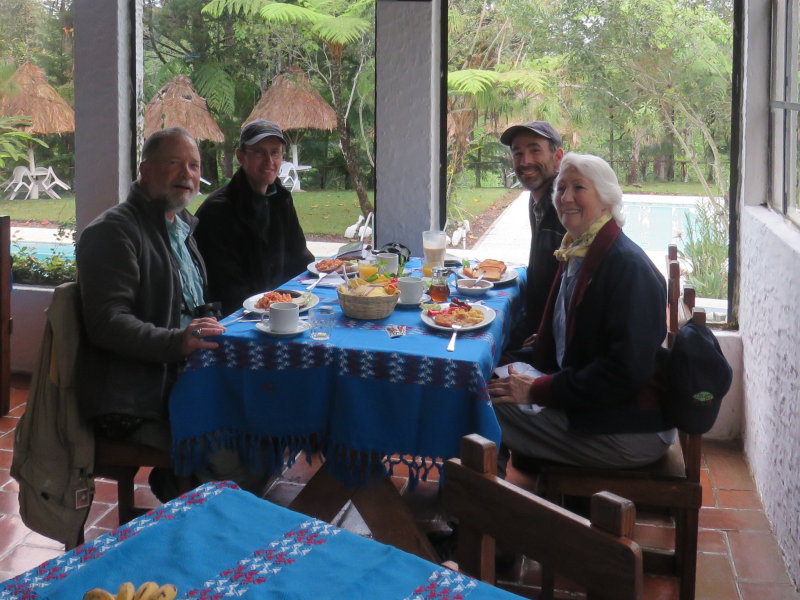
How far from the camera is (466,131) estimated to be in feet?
14.1

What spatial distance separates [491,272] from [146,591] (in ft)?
A: 7.79

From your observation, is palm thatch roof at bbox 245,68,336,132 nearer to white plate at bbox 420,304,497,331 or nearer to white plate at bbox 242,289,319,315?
white plate at bbox 242,289,319,315

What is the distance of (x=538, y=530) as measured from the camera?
1.25 metres

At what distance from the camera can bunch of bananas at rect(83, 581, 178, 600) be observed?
1.06 meters

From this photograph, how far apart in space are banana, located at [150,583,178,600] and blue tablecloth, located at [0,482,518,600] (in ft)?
0.14

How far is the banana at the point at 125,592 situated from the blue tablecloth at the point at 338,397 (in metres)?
1.30

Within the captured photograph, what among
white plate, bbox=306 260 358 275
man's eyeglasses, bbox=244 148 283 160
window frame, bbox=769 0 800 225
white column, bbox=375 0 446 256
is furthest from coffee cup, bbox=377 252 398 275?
window frame, bbox=769 0 800 225

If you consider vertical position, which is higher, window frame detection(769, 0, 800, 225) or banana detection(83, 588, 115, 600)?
window frame detection(769, 0, 800, 225)

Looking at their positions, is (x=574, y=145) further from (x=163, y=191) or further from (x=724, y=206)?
(x=163, y=191)

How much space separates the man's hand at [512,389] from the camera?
263cm

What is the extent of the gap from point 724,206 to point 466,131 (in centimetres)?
122

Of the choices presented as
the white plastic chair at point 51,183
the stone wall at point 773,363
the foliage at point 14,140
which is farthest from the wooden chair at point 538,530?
the foliage at point 14,140

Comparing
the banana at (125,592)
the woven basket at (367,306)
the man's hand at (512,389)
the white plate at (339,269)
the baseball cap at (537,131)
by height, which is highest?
the baseball cap at (537,131)

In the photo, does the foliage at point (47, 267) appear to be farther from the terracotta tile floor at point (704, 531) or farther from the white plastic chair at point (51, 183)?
the terracotta tile floor at point (704, 531)
